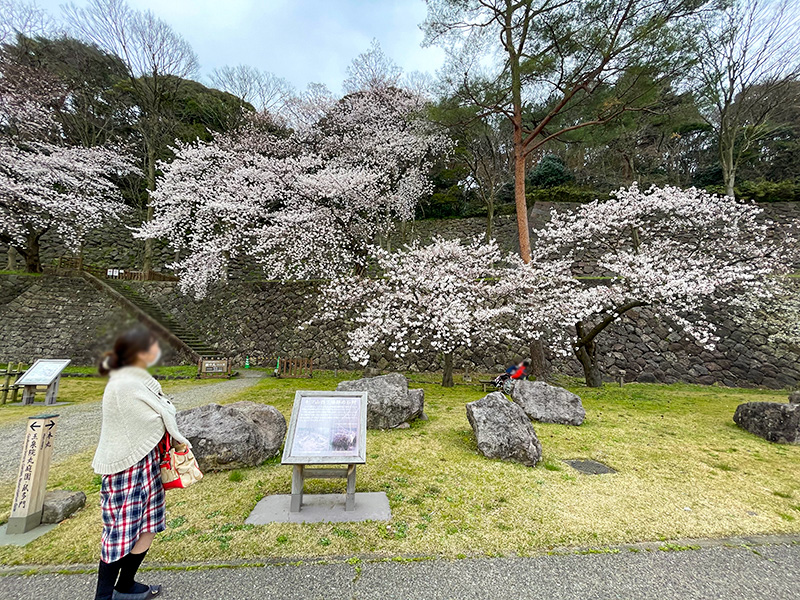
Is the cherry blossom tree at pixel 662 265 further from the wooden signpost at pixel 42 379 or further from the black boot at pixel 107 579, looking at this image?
the wooden signpost at pixel 42 379

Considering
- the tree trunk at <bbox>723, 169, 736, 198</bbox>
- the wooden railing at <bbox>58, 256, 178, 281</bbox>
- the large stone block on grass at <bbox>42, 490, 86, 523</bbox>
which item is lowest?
the large stone block on grass at <bbox>42, 490, 86, 523</bbox>

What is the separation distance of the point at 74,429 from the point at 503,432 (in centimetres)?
801

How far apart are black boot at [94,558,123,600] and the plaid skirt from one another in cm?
6

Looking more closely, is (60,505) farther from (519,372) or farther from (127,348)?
(519,372)

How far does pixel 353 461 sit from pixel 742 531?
161 inches

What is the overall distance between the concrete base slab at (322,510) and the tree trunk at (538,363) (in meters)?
8.84

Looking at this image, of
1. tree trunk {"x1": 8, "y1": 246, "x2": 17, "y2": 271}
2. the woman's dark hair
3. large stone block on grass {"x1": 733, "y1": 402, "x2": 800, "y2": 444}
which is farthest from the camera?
tree trunk {"x1": 8, "y1": 246, "x2": 17, "y2": 271}

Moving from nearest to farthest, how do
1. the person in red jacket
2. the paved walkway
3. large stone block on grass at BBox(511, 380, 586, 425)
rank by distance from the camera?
1. the paved walkway
2. large stone block on grass at BBox(511, 380, 586, 425)
3. the person in red jacket

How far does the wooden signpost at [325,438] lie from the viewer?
11.6 ft

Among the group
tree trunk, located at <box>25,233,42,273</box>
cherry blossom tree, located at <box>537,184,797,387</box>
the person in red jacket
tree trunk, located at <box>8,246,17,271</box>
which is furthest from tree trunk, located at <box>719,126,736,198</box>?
tree trunk, located at <box>8,246,17,271</box>

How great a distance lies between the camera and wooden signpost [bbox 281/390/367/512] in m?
3.54

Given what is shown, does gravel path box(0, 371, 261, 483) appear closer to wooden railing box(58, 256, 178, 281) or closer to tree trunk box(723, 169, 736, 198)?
wooden railing box(58, 256, 178, 281)

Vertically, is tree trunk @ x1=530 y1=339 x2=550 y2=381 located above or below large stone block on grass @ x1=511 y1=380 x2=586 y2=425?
above

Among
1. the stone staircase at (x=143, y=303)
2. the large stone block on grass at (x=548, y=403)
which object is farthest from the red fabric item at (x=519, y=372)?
the stone staircase at (x=143, y=303)
